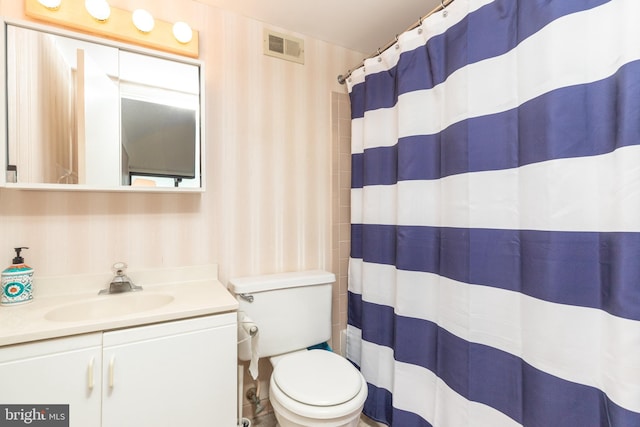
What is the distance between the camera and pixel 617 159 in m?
0.69

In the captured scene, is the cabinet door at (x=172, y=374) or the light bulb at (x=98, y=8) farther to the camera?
the light bulb at (x=98, y=8)

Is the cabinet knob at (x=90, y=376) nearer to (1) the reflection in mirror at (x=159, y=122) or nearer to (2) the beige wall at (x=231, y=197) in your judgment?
(2) the beige wall at (x=231, y=197)

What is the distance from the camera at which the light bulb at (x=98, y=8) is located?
1147mm

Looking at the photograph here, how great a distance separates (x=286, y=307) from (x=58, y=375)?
0.86 m

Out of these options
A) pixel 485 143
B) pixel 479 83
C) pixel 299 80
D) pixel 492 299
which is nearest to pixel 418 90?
pixel 479 83

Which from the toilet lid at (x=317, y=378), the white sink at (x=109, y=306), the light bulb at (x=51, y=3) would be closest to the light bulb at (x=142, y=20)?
the light bulb at (x=51, y=3)

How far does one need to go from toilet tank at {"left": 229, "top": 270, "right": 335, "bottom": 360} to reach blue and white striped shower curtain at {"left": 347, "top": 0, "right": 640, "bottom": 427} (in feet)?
0.88

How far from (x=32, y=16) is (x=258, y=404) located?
201 cm

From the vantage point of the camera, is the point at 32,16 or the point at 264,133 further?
the point at 264,133

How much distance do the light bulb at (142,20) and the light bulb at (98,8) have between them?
0.10 m

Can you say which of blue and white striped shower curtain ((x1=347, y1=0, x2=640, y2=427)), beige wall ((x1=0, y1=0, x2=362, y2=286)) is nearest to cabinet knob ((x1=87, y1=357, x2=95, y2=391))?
beige wall ((x1=0, y1=0, x2=362, y2=286))

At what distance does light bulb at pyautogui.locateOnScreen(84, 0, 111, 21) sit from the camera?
3.76ft

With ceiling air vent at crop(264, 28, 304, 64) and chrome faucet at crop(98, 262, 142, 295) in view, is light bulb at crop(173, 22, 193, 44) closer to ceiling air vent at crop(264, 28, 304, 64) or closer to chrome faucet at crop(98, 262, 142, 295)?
ceiling air vent at crop(264, 28, 304, 64)

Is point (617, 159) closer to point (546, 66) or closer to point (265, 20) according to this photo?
point (546, 66)
